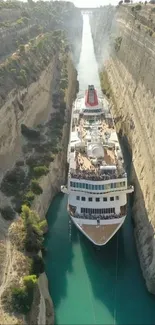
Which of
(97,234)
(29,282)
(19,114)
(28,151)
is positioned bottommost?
(97,234)

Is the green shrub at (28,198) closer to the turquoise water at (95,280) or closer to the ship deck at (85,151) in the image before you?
the turquoise water at (95,280)

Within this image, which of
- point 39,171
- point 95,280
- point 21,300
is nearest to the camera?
point 21,300

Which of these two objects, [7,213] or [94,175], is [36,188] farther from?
[94,175]

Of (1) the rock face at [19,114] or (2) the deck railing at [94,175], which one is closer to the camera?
(2) the deck railing at [94,175]

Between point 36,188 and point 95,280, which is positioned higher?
point 36,188

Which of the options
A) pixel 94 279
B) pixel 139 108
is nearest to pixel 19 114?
pixel 139 108

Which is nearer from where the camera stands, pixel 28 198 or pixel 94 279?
pixel 94 279

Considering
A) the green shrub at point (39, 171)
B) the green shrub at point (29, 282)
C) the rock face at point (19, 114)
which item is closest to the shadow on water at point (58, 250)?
the green shrub at point (39, 171)

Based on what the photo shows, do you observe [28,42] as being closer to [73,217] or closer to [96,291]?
[73,217]
